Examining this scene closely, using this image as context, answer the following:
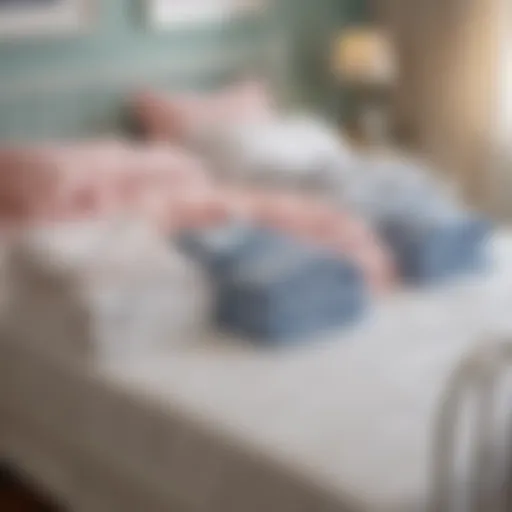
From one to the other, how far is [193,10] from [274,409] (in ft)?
6.70

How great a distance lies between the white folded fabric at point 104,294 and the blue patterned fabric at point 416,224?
0.65 m

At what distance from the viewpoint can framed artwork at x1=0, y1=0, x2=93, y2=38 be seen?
3.55m

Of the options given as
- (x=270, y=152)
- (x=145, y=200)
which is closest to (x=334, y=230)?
(x=145, y=200)

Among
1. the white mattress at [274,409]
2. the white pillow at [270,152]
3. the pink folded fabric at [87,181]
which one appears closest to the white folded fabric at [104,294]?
→ the white mattress at [274,409]

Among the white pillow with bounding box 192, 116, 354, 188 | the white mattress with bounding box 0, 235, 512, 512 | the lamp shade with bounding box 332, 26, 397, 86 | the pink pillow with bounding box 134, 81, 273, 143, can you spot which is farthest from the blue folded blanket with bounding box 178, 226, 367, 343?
the lamp shade with bounding box 332, 26, 397, 86

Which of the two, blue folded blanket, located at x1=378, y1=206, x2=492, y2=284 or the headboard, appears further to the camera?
the headboard

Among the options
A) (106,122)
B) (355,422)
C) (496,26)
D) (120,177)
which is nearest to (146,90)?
(106,122)

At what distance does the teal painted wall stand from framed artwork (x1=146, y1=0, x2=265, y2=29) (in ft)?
0.10

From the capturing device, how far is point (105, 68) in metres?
3.83

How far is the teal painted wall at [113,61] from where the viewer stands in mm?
3648

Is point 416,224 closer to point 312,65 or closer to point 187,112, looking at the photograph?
point 187,112

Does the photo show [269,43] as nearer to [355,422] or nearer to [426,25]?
[426,25]

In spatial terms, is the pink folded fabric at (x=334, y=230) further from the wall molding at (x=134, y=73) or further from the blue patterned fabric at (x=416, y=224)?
the wall molding at (x=134, y=73)

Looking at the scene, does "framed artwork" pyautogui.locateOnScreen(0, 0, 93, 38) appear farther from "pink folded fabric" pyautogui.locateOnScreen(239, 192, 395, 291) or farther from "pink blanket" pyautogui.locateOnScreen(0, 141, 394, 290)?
"pink folded fabric" pyautogui.locateOnScreen(239, 192, 395, 291)
